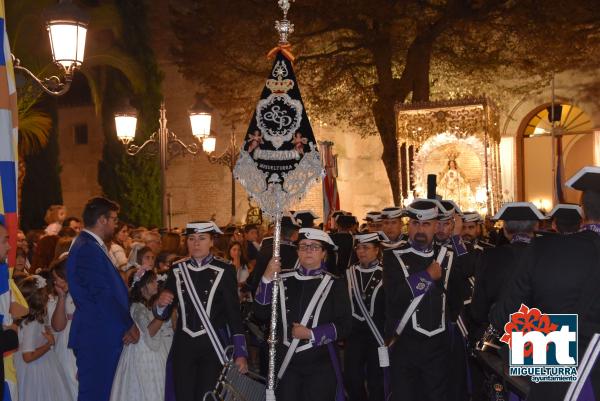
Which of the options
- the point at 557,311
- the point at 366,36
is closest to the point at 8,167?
the point at 557,311

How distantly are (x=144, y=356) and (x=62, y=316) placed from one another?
931 mm

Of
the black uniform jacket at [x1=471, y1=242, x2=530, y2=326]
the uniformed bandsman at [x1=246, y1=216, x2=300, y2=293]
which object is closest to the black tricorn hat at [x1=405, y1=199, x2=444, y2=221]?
the black uniform jacket at [x1=471, y1=242, x2=530, y2=326]

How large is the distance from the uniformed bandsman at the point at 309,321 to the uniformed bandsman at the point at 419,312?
34.9 inches

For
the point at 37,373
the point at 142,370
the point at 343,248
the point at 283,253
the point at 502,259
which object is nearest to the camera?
the point at 502,259

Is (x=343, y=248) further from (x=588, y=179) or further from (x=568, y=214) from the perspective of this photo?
(x=588, y=179)

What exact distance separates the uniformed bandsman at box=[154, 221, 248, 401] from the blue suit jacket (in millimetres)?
377

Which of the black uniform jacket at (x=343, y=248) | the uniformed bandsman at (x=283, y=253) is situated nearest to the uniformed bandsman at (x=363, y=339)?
the uniformed bandsman at (x=283, y=253)

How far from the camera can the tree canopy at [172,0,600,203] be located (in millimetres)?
22016

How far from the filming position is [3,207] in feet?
18.4

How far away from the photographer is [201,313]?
7.83 metres

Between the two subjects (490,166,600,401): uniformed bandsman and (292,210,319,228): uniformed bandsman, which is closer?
(490,166,600,401): uniformed bandsman

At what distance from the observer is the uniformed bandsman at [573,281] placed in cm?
504

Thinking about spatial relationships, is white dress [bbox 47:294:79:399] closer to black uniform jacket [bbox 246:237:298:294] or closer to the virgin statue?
black uniform jacket [bbox 246:237:298:294]

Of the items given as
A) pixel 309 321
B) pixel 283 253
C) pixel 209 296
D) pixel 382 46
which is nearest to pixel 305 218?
pixel 283 253
